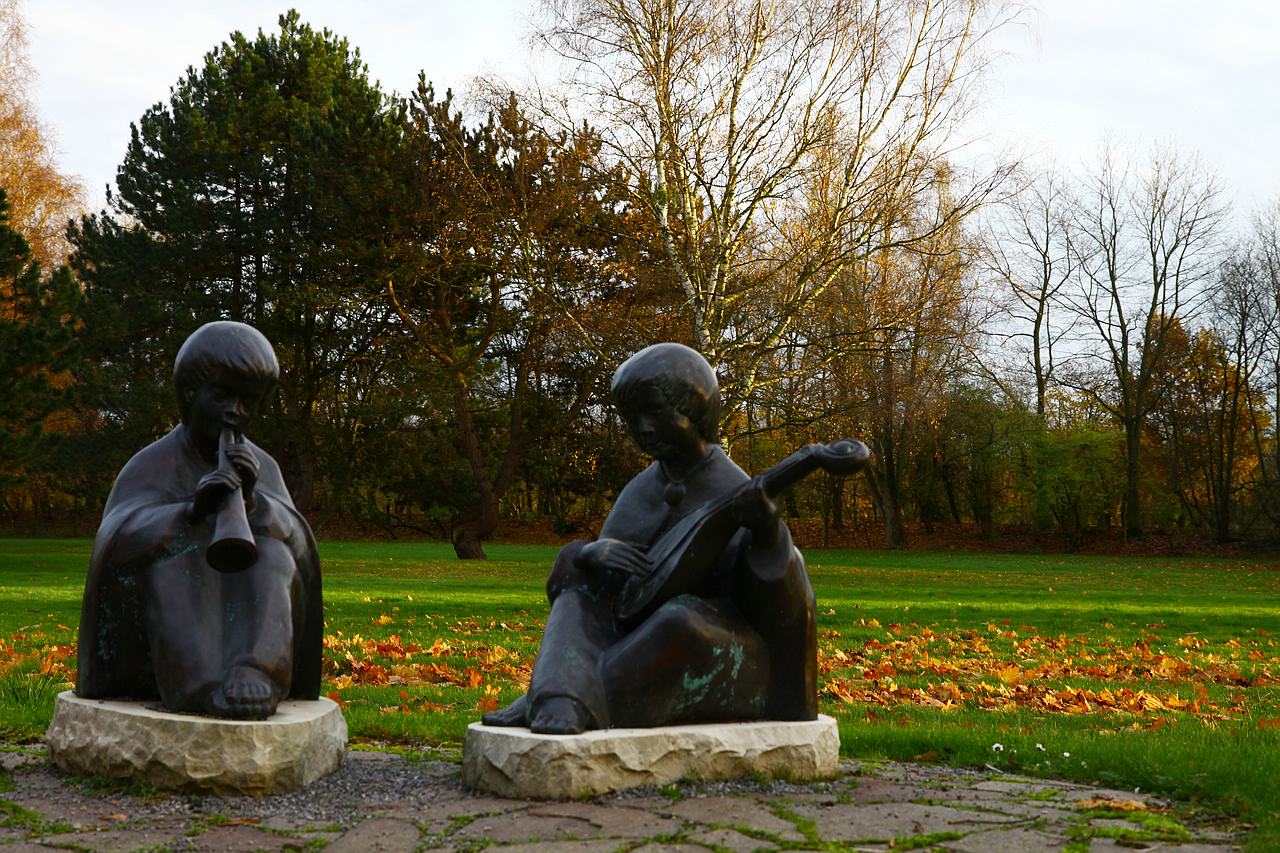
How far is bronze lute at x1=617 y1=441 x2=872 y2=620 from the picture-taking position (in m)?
4.86

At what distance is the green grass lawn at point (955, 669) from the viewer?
18.8 ft

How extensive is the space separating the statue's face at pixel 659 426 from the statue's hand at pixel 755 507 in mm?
427

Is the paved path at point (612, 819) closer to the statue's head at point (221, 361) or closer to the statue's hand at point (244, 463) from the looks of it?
the statue's hand at point (244, 463)

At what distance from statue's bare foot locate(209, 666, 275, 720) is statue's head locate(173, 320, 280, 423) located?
50.6 inches

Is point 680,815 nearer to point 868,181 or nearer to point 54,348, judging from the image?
point 868,181

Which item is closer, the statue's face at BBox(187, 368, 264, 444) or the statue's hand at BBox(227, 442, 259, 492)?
the statue's hand at BBox(227, 442, 259, 492)

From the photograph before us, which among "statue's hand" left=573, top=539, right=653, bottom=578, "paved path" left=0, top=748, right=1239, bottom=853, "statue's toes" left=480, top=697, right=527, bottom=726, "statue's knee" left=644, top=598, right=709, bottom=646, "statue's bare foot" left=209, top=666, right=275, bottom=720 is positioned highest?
"statue's hand" left=573, top=539, right=653, bottom=578

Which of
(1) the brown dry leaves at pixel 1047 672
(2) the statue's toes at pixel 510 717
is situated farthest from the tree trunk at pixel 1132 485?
(2) the statue's toes at pixel 510 717

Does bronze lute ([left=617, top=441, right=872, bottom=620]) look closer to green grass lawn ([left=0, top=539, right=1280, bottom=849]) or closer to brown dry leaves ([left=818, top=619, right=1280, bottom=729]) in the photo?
green grass lawn ([left=0, top=539, right=1280, bottom=849])

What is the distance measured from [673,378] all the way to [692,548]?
0.73 metres

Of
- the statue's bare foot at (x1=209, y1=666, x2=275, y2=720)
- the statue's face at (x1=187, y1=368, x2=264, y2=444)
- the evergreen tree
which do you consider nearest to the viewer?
the statue's bare foot at (x1=209, y1=666, x2=275, y2=720)

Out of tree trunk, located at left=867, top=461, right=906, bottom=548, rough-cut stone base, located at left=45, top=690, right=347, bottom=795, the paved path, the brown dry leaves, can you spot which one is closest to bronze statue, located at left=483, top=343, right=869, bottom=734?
the paved path

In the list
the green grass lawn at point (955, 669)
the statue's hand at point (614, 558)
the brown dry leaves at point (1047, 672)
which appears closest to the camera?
the statue's hand at point (614, 558)

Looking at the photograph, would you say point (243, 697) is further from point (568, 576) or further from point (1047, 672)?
point (1047, 672)
